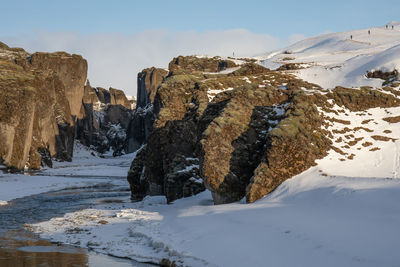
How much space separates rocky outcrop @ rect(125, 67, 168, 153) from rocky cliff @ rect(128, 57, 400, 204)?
302ft

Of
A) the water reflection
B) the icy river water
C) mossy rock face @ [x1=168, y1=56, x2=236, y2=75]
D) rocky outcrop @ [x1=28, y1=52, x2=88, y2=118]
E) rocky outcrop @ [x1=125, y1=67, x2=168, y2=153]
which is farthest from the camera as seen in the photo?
rocky outcrop @ [x1=125, y1=67, x2=168, y2=153]

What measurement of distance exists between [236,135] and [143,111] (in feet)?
440

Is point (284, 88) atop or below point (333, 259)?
atop

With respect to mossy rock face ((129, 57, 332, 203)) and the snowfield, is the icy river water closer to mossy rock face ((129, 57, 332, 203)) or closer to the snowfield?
the snowfield

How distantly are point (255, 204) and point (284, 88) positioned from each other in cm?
1305

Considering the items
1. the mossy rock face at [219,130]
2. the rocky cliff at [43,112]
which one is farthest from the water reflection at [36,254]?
the rocky cliff at [43,112]

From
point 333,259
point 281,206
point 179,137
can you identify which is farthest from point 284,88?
point 333,259

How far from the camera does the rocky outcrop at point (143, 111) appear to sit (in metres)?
143

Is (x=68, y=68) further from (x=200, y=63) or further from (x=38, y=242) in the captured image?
(x=38, y=242)

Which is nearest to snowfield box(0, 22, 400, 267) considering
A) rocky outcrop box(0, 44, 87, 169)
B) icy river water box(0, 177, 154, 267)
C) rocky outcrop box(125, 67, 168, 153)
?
icy river water box(0, 177, 154, 267)

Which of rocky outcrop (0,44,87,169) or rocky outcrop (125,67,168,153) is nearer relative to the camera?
rocky outcrop (0,44,87,169)

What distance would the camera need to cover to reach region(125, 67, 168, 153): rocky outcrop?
142625 mm

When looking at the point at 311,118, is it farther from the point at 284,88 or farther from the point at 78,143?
the point at 78,143

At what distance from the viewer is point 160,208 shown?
87.6ft
